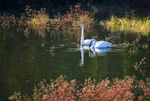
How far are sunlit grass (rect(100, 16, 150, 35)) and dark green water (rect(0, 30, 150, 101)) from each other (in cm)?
584

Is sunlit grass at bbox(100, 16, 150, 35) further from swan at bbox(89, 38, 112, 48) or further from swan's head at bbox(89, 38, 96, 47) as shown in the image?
swan at bbox(89, 38, 112, 48)

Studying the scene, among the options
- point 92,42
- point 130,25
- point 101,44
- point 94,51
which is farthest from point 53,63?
point 130,25

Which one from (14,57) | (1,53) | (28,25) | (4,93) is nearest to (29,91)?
(4,93)

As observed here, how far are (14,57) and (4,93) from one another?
5131mm

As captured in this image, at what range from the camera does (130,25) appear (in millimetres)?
25875

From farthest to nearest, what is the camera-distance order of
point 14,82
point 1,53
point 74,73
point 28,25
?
point 28,25, point 1,53, point 74,73, point 14,82

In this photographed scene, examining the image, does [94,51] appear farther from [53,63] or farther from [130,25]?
[130,25]

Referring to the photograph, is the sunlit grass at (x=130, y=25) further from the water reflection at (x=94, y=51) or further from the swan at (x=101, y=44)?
the water reflection at (x=94, y=51)

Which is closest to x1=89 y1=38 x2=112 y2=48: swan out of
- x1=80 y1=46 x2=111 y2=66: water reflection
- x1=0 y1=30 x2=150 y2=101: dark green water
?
x1=80 y1=46 x2=111 y2=66: water reflection

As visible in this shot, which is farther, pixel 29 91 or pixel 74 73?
pixel 74 73

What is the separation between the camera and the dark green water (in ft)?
35.7

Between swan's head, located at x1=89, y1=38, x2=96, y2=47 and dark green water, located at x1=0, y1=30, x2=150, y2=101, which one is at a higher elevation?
swan's head, located at x1=89, y1=38, x2=96, y2=47

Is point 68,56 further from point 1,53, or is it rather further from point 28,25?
point 28,25

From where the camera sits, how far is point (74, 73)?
1159cm
